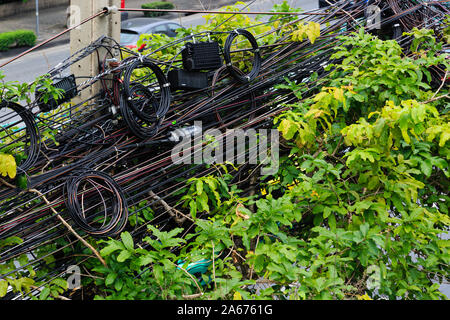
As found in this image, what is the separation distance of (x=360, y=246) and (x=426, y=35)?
2.98m

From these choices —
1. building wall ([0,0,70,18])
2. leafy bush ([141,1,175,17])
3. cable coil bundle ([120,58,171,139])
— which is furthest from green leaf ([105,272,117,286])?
building wall ([0,0,70,18])

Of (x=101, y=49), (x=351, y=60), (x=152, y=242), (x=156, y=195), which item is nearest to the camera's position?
(x=152, y=242)

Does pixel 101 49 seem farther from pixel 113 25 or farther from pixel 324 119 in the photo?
pixel 324 119

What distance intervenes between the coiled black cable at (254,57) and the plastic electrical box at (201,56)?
102mm

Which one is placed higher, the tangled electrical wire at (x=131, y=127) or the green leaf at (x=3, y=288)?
the tangled electrical wire at (x=131, y=127)

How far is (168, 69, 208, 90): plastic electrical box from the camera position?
5285 millimetres

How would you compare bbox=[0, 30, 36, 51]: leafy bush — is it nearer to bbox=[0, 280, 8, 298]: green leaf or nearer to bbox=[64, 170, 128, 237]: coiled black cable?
bbox=[64, 170, 128, 237]: coiled black cable

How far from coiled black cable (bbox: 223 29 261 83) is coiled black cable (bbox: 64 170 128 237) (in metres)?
1.81

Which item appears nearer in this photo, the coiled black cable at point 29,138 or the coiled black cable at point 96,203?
the coiled black cable at point 96,203

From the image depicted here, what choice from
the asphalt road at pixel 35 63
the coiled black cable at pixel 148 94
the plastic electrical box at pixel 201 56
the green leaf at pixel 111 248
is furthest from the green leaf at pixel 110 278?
the asphalt road at pixel 35 63

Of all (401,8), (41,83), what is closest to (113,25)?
(41,83)

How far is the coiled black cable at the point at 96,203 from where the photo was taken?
402 cm

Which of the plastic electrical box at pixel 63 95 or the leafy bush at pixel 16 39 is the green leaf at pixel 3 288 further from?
the leafy bush at pixel 16 39

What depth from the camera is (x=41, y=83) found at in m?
4.46
